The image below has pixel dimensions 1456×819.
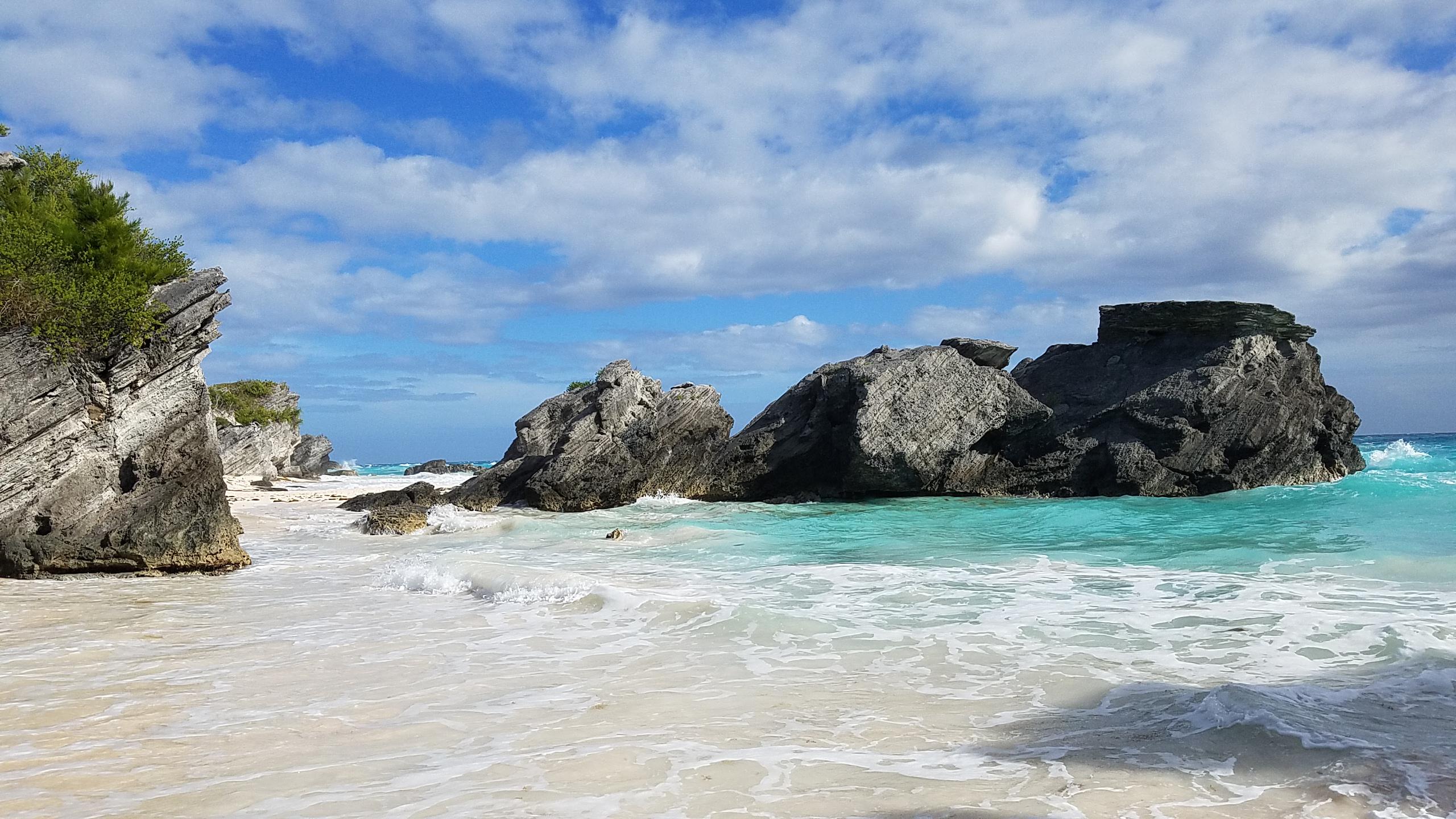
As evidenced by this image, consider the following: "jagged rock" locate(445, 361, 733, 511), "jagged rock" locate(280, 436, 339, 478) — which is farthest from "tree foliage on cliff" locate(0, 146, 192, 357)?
"jagged rock" locate(280, 436, 339, 478)

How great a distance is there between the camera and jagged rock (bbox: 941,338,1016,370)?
29.9 m

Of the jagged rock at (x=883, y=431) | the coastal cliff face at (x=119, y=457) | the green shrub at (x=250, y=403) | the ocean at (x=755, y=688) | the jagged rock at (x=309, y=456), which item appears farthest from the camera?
the jagged rock at (x=309, y=456)

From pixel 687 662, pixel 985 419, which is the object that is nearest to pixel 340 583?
pixel 687 662

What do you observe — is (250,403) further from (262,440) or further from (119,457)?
(119,457)

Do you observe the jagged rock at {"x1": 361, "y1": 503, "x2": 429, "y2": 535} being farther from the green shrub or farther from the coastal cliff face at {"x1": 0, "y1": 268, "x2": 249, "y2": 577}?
the green shrub

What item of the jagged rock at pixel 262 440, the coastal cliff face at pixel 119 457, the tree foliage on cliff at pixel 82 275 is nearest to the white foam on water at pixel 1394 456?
the coastal cliff face at pixel 119 457

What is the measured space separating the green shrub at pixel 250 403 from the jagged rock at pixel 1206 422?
4488 centimetres

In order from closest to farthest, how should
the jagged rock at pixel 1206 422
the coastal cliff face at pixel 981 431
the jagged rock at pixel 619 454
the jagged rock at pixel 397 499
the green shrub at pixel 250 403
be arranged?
1. the jagged rock at pixel 1206 422
2. the coastal cliff face at pixel 981 431
3. the jagged rock at pixel 397 499
4. the jagged rock at pixel 619 454
5. the green shrub at pixel 250 403

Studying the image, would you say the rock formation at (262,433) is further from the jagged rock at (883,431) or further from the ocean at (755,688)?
the ocean at (755,688)

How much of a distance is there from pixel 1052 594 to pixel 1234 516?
11080mm

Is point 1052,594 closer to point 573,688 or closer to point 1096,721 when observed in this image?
point 1096,721

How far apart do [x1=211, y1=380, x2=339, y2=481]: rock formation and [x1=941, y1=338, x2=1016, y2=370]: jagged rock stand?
118ft

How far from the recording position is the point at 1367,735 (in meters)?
5.24

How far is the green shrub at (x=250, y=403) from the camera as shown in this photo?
52469 millimetres
